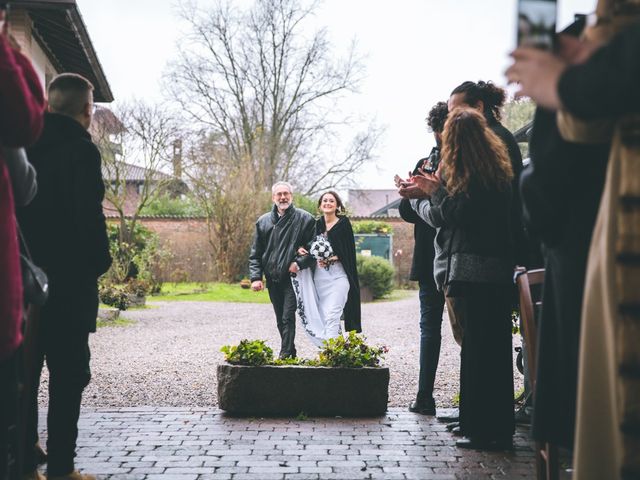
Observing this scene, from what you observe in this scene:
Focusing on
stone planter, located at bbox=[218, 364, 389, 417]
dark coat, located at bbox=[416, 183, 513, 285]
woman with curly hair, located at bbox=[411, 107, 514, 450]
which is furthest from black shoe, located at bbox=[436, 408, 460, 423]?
dark coat, located at bbox=[416, 183, 513, 285]

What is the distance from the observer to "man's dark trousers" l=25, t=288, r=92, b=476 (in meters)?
3.72

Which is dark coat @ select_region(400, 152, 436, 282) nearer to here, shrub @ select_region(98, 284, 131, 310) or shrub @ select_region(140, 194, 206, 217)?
shrub @ select_region(98, 284, 131, 310)

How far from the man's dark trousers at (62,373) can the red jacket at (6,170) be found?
1.21m

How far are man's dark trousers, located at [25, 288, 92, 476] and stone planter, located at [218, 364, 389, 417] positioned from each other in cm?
221

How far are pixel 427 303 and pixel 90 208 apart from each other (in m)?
3.10

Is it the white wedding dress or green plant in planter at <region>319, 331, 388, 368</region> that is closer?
green plant in planter at <region>319, 331, 388, 368</region>

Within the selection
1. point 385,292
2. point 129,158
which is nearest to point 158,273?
point 129,158

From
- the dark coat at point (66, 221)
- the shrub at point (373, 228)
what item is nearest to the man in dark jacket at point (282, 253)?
the dark coat at point (66, 221)

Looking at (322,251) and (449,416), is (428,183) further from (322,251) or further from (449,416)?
(322,251)

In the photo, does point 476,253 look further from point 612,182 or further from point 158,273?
point 158,273

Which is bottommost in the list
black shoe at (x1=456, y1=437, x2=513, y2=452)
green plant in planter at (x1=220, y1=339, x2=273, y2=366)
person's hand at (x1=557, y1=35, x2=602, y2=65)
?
black shoe at (x1=456, y1=437, x2=513, y2=452)

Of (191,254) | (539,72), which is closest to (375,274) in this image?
(191,254)

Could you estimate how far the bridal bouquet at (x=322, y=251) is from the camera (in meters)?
8.36

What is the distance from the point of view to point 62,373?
3754mm
